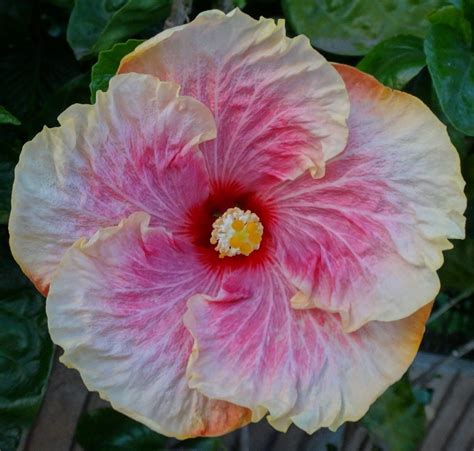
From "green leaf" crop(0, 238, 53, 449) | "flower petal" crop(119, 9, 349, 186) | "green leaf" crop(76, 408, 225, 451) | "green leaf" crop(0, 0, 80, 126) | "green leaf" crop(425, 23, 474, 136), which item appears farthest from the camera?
"green leaf" crop(76, 408, 225, 451)

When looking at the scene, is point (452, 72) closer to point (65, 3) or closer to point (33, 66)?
point (65, 3)

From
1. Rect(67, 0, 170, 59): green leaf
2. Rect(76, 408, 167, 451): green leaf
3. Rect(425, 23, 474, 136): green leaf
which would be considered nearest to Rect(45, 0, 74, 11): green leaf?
Rect(67, 0, 170, 59): green leaf

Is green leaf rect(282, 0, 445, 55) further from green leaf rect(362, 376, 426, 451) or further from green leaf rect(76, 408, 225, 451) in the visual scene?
green leaf rect(76, 408, 225, 451)

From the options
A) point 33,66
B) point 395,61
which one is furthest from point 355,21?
point 33,66

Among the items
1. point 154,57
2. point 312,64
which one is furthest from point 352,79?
point 154,57

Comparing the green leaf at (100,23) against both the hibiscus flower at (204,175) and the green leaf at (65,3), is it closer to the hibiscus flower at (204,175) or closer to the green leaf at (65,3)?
the green leaf at (65,3)
